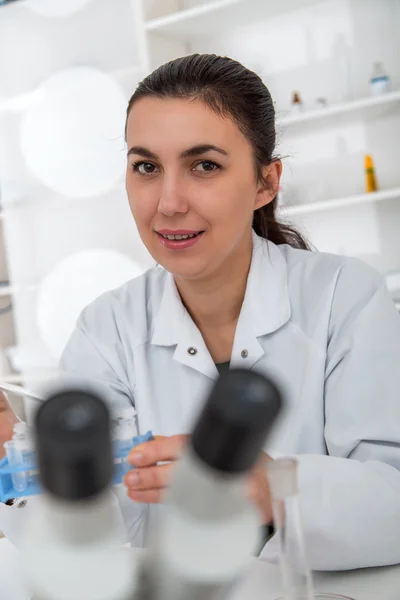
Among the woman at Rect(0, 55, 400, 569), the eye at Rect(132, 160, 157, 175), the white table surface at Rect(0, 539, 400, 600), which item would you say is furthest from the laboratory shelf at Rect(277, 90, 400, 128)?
the white table surface at Rect(0, 539, 400, 600)

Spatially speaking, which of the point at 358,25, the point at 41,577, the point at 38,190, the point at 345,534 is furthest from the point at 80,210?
the point at 41,577

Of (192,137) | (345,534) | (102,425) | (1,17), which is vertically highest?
(1,17)

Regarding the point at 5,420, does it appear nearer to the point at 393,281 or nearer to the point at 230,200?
the point at 230,200

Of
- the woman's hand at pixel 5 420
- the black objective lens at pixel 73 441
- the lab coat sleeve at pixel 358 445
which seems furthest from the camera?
the lab coat sleeve at pixel 358 445

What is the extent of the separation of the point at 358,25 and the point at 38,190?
1.74 meters

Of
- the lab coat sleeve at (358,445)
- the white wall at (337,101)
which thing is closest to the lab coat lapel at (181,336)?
the lab coat sleeve at (358,445)

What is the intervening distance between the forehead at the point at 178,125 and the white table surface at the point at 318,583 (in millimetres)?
604

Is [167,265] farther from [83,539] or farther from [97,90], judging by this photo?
[97,90]

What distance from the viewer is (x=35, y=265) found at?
11.3 feet

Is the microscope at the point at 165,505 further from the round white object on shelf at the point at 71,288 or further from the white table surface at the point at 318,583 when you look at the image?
the round white object on shelf at the point at 71,288

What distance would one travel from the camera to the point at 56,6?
3.31m

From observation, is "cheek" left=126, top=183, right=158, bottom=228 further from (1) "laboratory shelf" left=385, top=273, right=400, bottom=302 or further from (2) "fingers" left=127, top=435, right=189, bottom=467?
(1) "laboratory shelf" left=385, top=273, right=400, bottom=302

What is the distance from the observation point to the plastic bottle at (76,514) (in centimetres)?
21

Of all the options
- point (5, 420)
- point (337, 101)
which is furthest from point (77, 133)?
point (5, 420)
